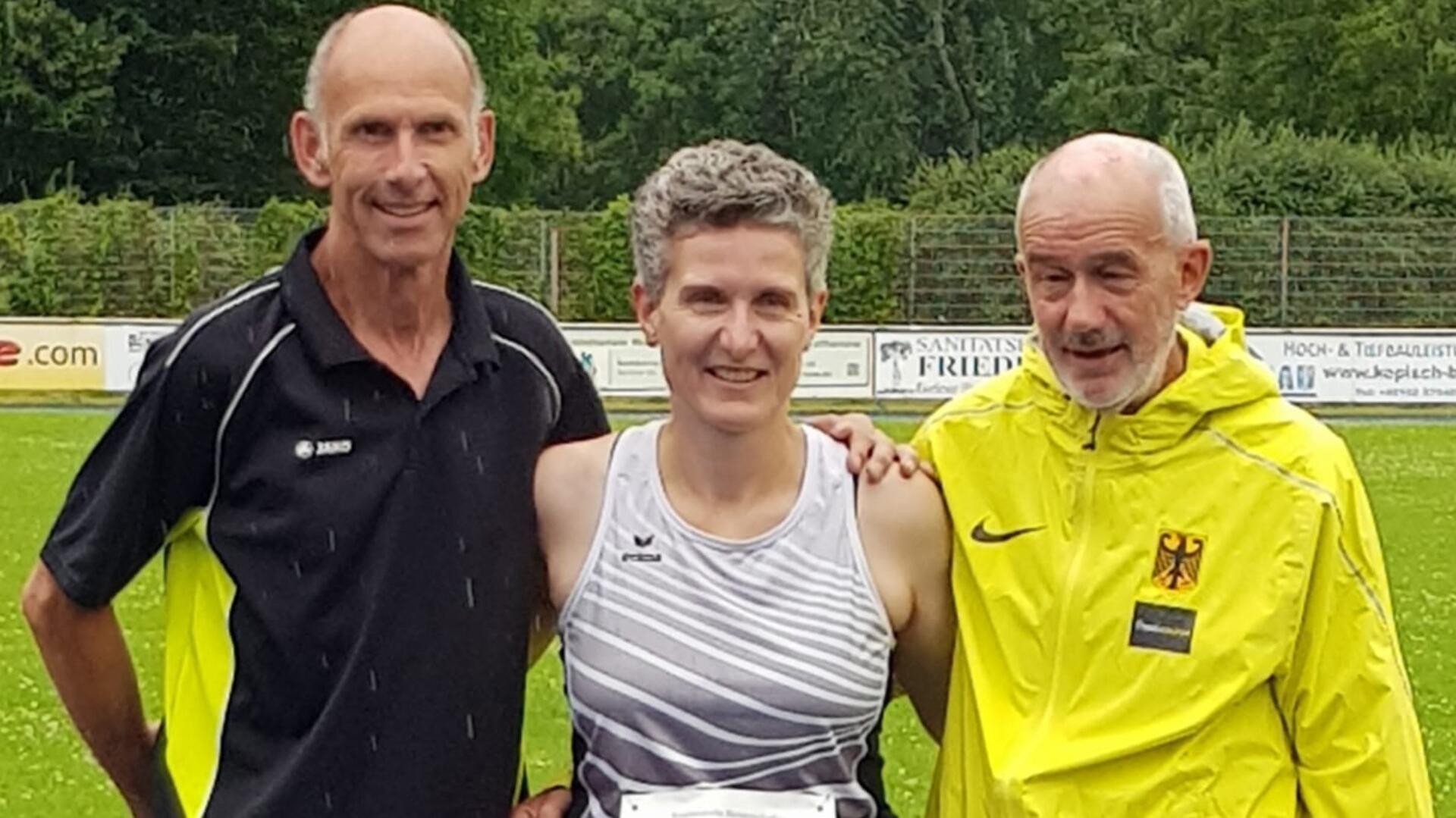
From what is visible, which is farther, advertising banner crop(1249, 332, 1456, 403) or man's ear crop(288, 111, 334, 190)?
advertising banner crop(1249, 332, 1456, 403)

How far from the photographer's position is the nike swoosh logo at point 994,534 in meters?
3.55

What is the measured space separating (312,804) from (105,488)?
597 millimetres

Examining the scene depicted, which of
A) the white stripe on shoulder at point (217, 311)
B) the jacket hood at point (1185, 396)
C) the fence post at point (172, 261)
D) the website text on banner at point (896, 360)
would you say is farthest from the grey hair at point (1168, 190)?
the fence post at point (172, 261)

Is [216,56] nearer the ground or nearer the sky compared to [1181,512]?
nearer the sky

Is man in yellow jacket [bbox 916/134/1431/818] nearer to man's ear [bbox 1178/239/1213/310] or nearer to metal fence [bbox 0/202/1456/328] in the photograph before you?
man's ear [bbox 1178/239/1213/310]

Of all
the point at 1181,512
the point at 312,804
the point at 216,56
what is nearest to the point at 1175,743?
the point at 1181,512

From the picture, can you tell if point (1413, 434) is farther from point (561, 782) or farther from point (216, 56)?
point (216, 56)

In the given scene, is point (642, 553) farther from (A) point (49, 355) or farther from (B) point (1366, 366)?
(B) point (1366, 366)

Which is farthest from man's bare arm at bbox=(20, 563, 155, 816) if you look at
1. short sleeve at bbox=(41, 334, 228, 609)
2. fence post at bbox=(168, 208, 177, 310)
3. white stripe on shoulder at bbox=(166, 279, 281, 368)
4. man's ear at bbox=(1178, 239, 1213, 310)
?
fence post at bbox=(168, 208, 177, 310)

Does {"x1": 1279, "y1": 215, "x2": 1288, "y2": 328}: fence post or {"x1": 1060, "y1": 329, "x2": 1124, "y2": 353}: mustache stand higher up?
{"x1": 1060, "y1": 329, "x2": 1124, "y2": 353}: mustache

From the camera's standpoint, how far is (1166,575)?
11.3ft

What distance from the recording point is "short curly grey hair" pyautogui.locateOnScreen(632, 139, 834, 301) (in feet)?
11.2

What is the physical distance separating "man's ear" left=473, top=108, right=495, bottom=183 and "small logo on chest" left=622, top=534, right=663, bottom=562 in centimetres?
67

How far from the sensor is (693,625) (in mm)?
3449
